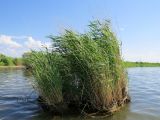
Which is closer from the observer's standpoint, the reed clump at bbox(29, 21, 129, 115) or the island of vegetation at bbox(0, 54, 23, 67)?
the reed clump at bbox(29, 21, 129, 115)

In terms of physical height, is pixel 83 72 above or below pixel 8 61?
below

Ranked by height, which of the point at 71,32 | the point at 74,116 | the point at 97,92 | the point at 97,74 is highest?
the point at 71,32

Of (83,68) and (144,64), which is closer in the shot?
(83,68)

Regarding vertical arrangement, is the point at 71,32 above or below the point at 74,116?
above

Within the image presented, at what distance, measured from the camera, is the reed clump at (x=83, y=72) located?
38.0 feet

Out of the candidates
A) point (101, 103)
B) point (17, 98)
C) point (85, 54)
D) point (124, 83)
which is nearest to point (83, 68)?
point (85, 54)

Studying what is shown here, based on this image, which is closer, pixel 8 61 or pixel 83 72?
pixel 83 72

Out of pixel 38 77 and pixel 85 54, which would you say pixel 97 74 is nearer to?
pixel 85 54

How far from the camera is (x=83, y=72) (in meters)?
11.8

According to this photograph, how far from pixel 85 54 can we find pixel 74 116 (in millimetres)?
2475

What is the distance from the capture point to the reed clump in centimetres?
1159

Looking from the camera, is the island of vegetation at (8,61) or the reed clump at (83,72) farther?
the island of vegetation at (8,61)

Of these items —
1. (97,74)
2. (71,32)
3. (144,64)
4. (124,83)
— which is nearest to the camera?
(97,74)

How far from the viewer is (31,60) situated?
12914 millimetres
